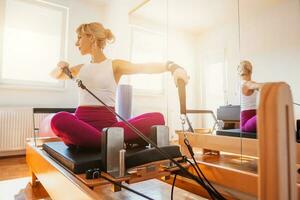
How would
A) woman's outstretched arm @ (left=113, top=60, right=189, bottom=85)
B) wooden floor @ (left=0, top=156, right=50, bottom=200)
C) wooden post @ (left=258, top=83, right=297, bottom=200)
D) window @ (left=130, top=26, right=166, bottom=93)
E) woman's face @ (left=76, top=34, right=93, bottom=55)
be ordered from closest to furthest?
1. wooden post @ (left=258, top=83, right=297, bottom=200)
2. woman's outstretched arm @ (left=113, top=60, right=189, bottom=85)
3. woman's face @ (left=76, top=34, right=93, bottom=55)
4. wooden floor @ (left=0, top=156, right=50, bottom=200)
5. window @ (left=130, top=26, right=166, bottom=93)

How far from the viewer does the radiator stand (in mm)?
2508

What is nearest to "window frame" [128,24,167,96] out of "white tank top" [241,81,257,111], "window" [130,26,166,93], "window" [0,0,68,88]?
"window" [130,26,166,93]

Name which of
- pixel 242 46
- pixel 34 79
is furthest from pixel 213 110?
pixel 34 79

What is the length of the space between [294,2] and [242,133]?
2.64 feet

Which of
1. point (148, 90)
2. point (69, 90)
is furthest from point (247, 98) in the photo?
point (69, 90)

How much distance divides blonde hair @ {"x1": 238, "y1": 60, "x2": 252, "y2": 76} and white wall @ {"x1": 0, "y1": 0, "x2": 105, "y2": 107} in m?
2.34

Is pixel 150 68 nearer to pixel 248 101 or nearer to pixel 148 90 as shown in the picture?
pixel 248 101

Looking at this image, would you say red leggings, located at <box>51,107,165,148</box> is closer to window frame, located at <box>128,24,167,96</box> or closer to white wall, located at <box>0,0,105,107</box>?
window frame, located at <box>128,24,167,96</box>

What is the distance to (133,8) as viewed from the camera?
9.46 feet

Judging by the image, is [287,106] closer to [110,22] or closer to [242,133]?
[242,133]

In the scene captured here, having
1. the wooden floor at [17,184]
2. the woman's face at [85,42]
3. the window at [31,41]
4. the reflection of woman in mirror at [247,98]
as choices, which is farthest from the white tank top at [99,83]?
the window at [31,41]

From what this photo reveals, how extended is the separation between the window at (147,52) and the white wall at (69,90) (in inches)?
34.2

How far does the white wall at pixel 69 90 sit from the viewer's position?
2684 mm

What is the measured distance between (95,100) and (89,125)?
7.1 inches
